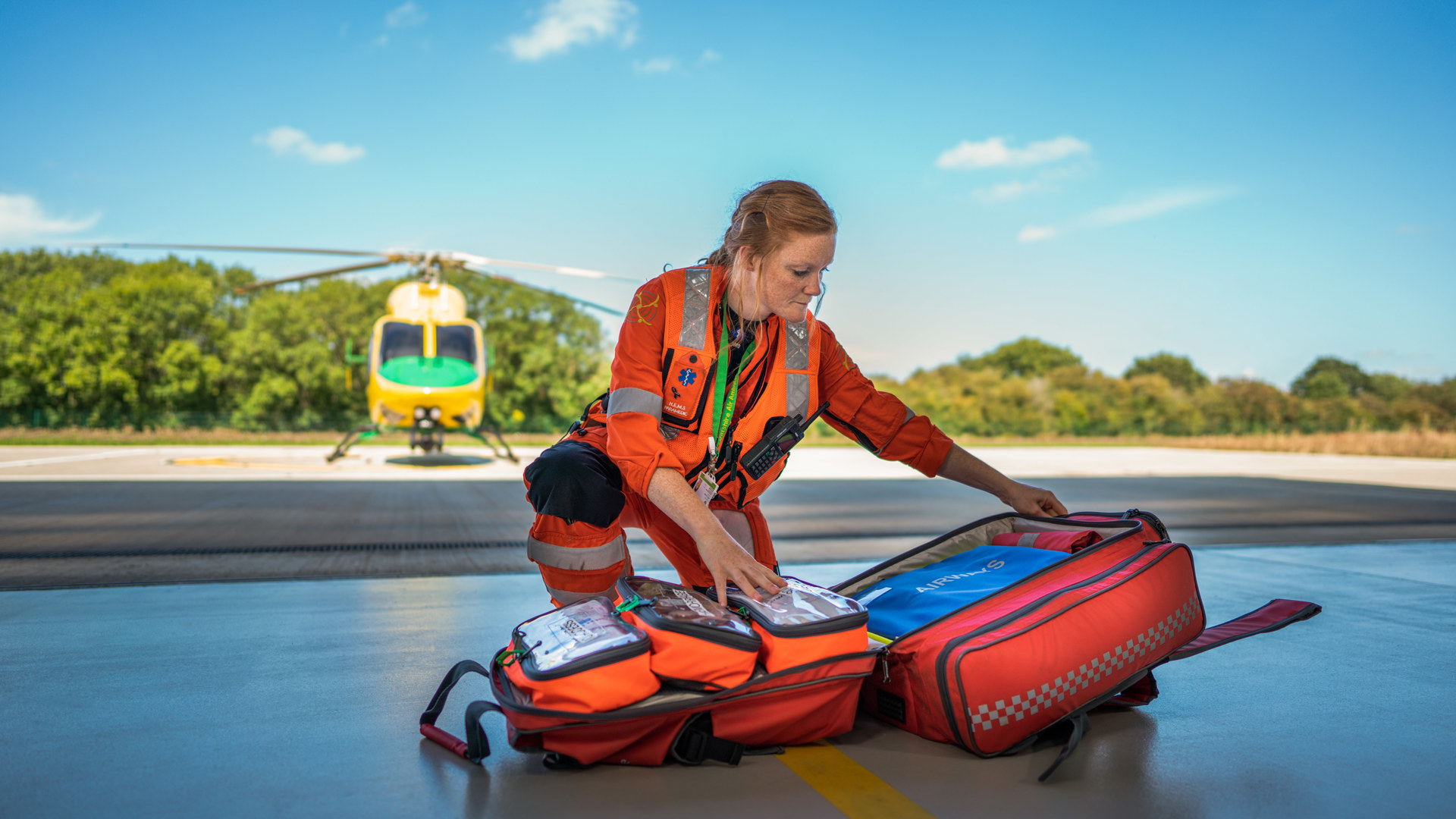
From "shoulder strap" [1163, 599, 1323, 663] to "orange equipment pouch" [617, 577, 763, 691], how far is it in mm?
1278

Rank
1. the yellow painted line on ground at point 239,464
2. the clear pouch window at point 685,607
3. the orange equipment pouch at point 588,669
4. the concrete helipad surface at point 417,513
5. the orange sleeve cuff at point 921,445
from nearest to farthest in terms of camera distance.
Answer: the orange equipment pouch at point 588,669 < the clear pouch window at point 685,607 < the orange sleeve cuff at point 921,445 < the concrete helipad surface at point 417,513 < the yellow painted line on ground at point 239,464

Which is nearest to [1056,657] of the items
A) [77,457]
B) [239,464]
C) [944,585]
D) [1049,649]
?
[1049,649]

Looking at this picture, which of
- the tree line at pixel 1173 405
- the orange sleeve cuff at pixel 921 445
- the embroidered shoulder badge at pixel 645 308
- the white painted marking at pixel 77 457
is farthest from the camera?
the tree line at pixel 1173 405

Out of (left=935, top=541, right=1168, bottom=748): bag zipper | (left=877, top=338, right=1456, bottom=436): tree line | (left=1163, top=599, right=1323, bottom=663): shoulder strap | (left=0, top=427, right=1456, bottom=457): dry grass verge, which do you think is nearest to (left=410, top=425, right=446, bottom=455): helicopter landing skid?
(left=0, top=427, right=1456, bottom=457): dry grass verge

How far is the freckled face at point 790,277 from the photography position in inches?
79.2

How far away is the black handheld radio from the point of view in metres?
2.30

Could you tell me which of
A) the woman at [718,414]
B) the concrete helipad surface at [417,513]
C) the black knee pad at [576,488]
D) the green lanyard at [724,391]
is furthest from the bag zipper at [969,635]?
the concrete helipad surface at [417,513]

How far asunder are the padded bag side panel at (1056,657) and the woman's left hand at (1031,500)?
0.53 metres

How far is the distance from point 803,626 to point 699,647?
224 mm

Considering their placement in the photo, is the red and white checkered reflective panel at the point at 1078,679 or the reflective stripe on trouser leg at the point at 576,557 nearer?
the red and white checkered reflective panel at the point at 1078,679

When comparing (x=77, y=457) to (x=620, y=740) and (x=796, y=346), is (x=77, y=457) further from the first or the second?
(x=620, y=740)

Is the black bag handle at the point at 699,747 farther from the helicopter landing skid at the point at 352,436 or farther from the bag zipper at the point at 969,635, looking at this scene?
the helicopter landing skid at the point at 352,436

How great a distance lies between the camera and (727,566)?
1762mm

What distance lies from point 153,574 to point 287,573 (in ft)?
1.86
